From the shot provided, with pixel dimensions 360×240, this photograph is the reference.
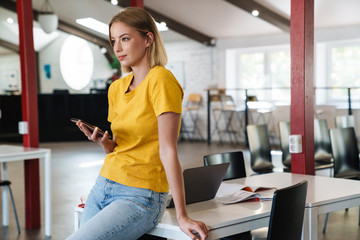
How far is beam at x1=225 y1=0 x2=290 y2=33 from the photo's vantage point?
8.88 meters

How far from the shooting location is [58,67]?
13.7 meters

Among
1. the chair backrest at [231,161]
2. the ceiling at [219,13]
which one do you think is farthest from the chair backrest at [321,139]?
the ceiling at [219,13]

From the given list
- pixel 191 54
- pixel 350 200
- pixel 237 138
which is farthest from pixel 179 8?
pixel 350 200

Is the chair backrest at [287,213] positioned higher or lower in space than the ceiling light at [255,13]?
lower

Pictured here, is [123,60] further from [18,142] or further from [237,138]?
[18,142]

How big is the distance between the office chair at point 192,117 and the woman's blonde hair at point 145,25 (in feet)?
30.7

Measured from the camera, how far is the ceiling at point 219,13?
869 cm

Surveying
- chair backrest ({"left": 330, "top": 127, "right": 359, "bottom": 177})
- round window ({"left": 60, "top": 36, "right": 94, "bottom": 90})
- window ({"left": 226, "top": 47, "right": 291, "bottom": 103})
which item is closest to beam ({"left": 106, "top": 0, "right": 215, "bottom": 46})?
window ({"left": 226, "top": 47, "right": 291, "bottom": 103})

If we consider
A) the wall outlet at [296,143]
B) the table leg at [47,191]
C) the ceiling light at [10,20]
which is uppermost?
the ceiling light at [10,20]

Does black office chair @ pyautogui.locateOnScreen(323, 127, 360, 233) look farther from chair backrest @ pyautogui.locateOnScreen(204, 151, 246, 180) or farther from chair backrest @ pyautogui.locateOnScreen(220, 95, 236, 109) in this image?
chair backrest @ pyautogui.locateOnScreen(220, 95, 236, 109)

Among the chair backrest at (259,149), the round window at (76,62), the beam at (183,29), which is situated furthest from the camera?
the round window at (76,62)

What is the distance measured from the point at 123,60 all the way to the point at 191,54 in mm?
9742

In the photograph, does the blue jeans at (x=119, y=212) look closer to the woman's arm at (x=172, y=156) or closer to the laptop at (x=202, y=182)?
the woman's arm at (x=172, y=156)

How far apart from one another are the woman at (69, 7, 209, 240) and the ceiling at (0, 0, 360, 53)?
744 cm
